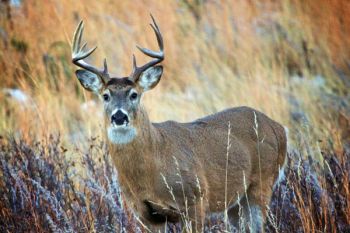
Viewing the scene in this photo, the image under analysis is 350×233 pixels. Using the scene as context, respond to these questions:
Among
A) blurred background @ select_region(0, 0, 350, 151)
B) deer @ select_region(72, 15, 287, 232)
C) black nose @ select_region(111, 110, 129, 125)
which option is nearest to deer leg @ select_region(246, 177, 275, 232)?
deer @ select_region(72, 15, 287, 232)

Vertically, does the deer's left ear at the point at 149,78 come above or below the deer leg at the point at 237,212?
above

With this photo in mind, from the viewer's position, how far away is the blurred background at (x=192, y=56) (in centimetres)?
967

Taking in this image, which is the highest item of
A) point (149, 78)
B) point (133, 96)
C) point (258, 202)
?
point (149, 78)

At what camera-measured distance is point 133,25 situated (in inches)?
458

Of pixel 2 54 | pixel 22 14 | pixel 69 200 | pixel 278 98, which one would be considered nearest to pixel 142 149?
pixel 69 200

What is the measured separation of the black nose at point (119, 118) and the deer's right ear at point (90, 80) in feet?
1.86

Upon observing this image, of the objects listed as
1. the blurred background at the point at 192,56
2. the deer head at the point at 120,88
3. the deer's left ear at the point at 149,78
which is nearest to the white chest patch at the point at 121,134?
the deer head at the point at 120,88

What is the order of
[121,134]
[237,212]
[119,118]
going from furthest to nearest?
[237,212] → [121,134] → [119,118]

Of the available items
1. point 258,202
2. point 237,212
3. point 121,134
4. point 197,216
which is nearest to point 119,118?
point 121,134

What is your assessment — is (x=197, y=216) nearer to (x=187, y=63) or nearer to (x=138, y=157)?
(x=138, y=157)

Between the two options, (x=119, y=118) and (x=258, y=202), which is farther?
(x=258, y=202)

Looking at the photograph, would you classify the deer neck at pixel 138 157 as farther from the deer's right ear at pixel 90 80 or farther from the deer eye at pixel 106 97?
the deer's right ear at pixel 90 80

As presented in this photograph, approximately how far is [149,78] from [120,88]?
370 millimetres

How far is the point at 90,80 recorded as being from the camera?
247 inches
